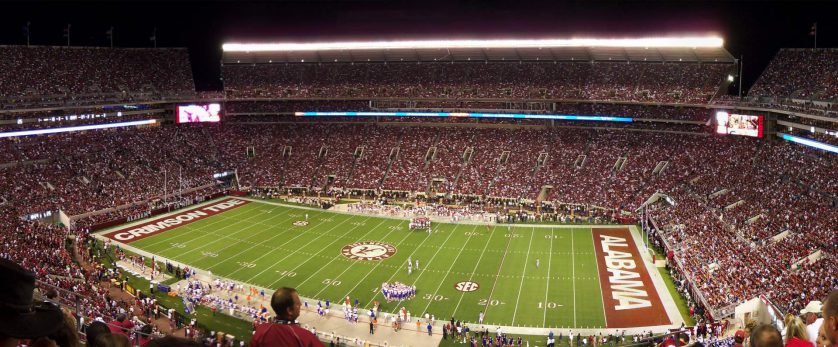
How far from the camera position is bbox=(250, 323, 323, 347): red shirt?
3844mm

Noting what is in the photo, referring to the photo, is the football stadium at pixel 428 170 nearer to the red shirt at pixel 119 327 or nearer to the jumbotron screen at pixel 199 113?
the jumbotron screen at pixel 199 113

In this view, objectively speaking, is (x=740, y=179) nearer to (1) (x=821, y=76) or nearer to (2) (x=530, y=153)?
(1) (x=821, y=76)

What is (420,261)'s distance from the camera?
112ft

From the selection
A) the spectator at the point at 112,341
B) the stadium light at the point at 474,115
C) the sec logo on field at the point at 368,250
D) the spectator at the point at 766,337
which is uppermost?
the stadium light at the point at 474,115

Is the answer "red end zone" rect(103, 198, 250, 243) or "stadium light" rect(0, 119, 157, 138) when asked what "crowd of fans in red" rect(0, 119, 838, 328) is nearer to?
"stadium light" rect(0, 119, 157, 138)

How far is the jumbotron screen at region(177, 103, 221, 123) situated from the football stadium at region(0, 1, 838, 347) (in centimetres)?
28

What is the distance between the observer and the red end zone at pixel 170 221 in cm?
3891

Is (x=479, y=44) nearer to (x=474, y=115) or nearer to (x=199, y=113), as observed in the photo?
(x=474, y=115)

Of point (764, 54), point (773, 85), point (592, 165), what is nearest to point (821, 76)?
point (773, 85)

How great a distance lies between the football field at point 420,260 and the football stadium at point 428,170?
0.19 m

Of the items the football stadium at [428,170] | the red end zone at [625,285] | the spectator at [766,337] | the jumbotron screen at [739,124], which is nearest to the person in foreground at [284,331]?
the spectator at [766,337]

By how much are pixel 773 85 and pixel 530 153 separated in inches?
733

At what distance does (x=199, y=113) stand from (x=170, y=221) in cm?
1692

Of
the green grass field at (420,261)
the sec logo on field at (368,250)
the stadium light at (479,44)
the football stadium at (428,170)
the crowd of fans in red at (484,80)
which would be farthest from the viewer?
the stadium light at (479,44)
